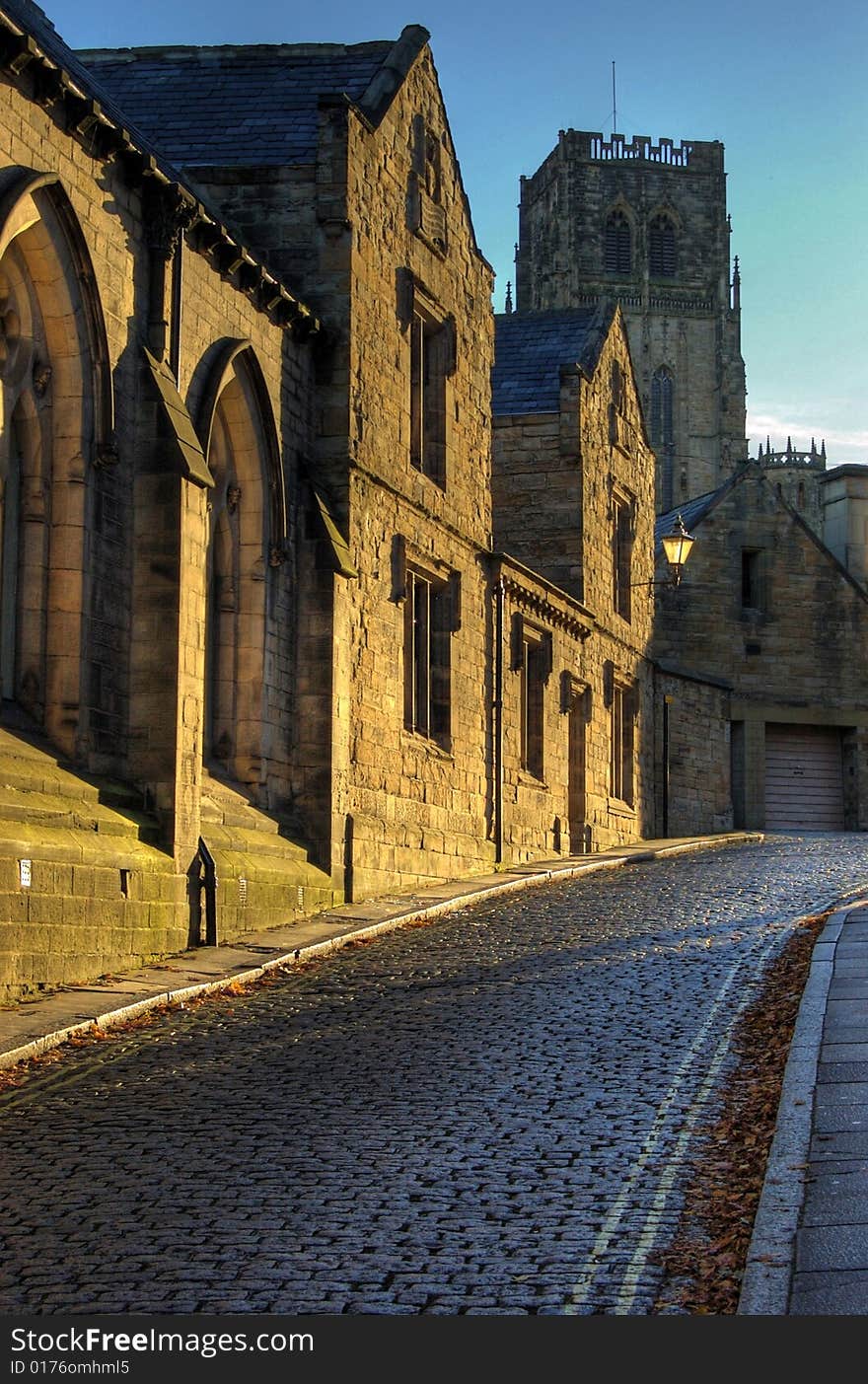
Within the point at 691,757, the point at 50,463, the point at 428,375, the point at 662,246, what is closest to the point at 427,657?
the point at 428,375

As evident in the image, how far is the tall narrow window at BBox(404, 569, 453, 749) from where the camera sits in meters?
24.6

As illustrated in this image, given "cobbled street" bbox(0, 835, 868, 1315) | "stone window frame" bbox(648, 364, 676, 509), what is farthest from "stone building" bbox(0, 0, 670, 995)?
"stone window frame" bbox(648, 364, 676, 509)

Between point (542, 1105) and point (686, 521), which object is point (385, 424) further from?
point (686, 521)

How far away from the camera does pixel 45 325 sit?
15.6 m

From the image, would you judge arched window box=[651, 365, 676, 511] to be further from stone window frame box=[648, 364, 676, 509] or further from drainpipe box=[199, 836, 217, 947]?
drainpipe box=[199, 836, 217, 947]

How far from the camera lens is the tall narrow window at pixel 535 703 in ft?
100

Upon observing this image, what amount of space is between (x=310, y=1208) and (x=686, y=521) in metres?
37.8

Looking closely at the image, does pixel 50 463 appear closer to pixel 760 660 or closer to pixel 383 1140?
pixel 383 1140

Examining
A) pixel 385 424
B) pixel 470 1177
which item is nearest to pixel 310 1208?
pixel 470 1177

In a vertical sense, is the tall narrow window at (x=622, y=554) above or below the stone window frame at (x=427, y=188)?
below

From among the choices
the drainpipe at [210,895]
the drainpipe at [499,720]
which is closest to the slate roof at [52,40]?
the drainpipe at [210,895]

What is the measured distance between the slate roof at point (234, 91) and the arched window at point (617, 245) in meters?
86.9

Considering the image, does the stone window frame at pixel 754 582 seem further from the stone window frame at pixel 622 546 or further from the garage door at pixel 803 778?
the stone window frame at pixel 622 546

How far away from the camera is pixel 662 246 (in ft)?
367
